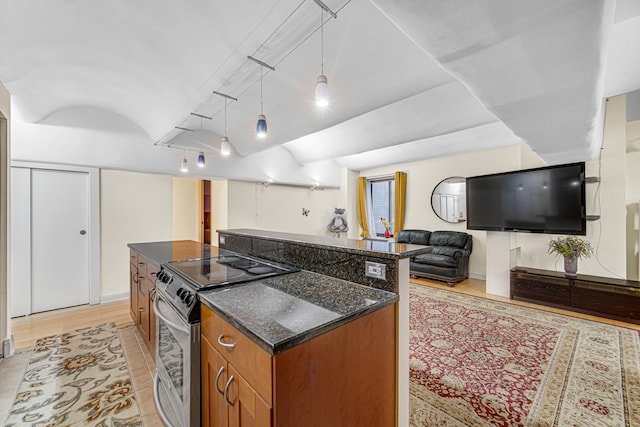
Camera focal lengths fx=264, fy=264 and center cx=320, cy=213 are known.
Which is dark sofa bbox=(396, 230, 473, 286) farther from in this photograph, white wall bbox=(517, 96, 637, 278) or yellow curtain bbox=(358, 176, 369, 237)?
yellow curtain bbox=(358, 176, 369, 237)

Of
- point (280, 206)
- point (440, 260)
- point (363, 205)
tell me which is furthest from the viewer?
point (363, 205)

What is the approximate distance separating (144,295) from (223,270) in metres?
1.23

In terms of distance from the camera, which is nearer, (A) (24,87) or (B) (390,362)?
(B) (390,362)

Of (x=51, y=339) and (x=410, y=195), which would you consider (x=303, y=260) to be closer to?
(x=51, y=339)

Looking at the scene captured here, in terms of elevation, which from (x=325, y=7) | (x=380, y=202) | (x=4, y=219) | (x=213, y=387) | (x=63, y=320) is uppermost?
(x=325, y=7)

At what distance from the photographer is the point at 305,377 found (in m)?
0.92

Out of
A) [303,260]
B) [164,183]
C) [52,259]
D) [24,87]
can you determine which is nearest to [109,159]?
[164,183]

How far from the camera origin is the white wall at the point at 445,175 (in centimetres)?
481

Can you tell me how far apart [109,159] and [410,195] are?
18.5 feet

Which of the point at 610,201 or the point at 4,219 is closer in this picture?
the point at 4,219

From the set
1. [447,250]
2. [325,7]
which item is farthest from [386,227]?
[325,7]

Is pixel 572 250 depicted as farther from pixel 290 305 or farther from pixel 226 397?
pixel 226 397

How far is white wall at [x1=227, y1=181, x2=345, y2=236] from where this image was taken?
529 centimetres

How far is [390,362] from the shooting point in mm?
1330
